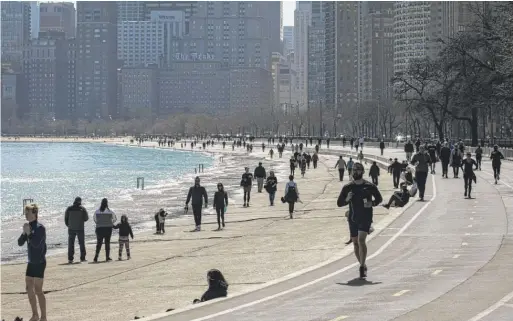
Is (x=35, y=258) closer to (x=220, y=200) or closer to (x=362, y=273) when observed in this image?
(x=362, y=273)

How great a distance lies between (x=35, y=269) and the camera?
1382 cm

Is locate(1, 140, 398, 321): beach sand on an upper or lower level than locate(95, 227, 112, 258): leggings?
lower

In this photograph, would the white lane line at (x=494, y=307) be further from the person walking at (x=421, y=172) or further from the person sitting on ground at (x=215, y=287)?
the person walking at (x=421, y=172)

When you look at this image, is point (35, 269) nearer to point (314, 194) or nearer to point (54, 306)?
point (54, 306)

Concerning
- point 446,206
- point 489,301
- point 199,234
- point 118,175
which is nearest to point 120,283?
point 489,301

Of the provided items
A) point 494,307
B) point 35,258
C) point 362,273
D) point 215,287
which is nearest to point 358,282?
point 362,273

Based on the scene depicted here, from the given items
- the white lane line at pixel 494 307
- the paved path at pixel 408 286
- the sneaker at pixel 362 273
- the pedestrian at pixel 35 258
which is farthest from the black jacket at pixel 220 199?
the pedestrian at pixel 35 258

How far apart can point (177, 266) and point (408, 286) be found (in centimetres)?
766

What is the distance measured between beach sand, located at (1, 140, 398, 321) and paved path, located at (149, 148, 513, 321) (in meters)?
1.27

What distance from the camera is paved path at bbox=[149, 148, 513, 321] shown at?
44.1ft

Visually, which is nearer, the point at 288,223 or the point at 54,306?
the point at 54,306

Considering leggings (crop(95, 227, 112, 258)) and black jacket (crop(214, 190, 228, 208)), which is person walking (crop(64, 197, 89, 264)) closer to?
leggings (crop(95, 227, 112, 258))

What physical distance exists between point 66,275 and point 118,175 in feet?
252

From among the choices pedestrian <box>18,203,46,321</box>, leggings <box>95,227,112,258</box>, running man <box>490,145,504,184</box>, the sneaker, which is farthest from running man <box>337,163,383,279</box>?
running man <box>490,145,504,184</box>
